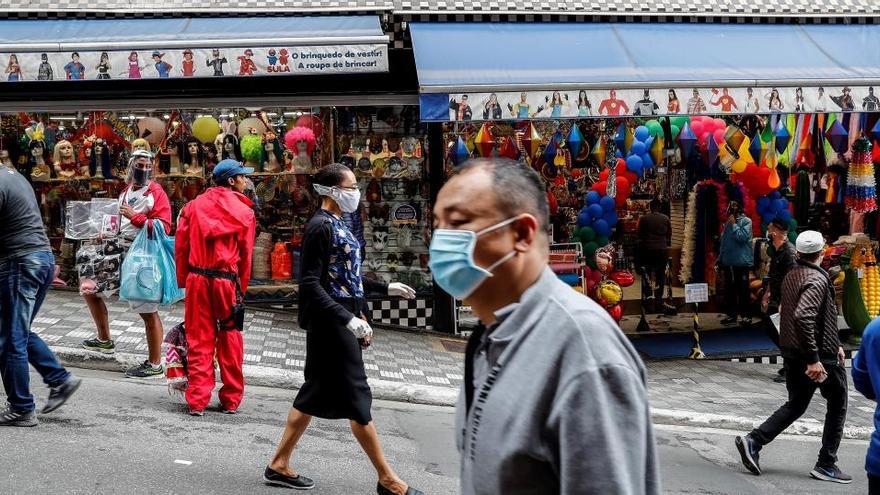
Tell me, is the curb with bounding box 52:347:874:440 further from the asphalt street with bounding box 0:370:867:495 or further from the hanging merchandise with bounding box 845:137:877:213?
the hanging merchandise with bounding box 845:137:877:213

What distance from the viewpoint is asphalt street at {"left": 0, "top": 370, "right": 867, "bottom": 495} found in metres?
5.49

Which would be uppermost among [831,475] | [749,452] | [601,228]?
[601,228]

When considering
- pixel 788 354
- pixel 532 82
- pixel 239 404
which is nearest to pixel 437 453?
pixel 239 404

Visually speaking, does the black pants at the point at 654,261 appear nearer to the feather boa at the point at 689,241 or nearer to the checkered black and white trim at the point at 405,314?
the feather boa at the point at 689,241

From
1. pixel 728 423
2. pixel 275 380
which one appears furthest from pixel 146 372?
pixel 728 423

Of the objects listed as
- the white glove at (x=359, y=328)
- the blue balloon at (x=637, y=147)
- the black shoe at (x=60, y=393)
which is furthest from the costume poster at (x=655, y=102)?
the white glove at (x=359, y=328)

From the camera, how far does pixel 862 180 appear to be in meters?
10.7

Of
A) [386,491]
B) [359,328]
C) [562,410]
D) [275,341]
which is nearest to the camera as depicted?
[562,410]

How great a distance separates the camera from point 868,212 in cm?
1148

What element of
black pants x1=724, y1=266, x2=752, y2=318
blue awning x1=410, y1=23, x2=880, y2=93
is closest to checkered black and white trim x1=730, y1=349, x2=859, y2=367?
black pants x1=724, y1=266, x2=752, y2=318

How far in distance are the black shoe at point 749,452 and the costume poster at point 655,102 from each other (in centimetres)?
370

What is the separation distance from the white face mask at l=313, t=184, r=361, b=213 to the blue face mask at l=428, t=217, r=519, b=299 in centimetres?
302

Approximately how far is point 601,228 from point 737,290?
2329mm

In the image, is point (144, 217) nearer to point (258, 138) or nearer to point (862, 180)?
point (258, 138)
